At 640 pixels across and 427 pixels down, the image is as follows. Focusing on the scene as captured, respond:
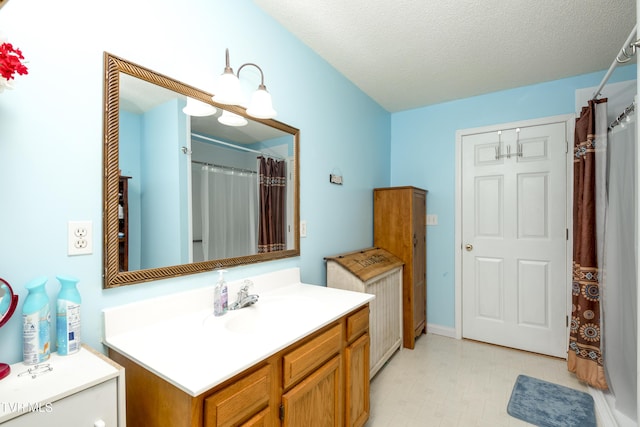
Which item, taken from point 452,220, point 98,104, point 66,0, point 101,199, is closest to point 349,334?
point 101,199

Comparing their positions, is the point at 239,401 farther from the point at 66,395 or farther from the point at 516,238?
the point at 516,238

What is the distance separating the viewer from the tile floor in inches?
72.0

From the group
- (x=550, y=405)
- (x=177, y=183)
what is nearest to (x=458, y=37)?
(x=177, y=183)

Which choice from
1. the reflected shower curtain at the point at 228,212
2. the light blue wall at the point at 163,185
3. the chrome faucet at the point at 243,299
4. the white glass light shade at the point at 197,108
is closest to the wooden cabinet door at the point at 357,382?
the chrome faucet at the point at 243,299

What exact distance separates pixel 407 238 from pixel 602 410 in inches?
63.9

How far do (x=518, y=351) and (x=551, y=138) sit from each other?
1930 mm

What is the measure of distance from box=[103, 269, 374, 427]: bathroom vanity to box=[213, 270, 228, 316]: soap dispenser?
1.7 inches

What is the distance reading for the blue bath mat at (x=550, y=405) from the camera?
1.78m

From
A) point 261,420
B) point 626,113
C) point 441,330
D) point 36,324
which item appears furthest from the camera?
point 441,330

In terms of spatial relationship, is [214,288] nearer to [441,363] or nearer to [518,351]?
[441,363]

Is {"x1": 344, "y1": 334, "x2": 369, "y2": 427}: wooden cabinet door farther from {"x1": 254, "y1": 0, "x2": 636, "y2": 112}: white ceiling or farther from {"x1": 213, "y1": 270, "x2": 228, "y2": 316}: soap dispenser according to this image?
{"x1": 254, "y1": 0, "x2": 636, "y2": 112}: white ceiling

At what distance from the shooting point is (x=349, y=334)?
1.48m

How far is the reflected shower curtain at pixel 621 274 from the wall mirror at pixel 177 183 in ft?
6.32

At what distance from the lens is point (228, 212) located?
1583mm
